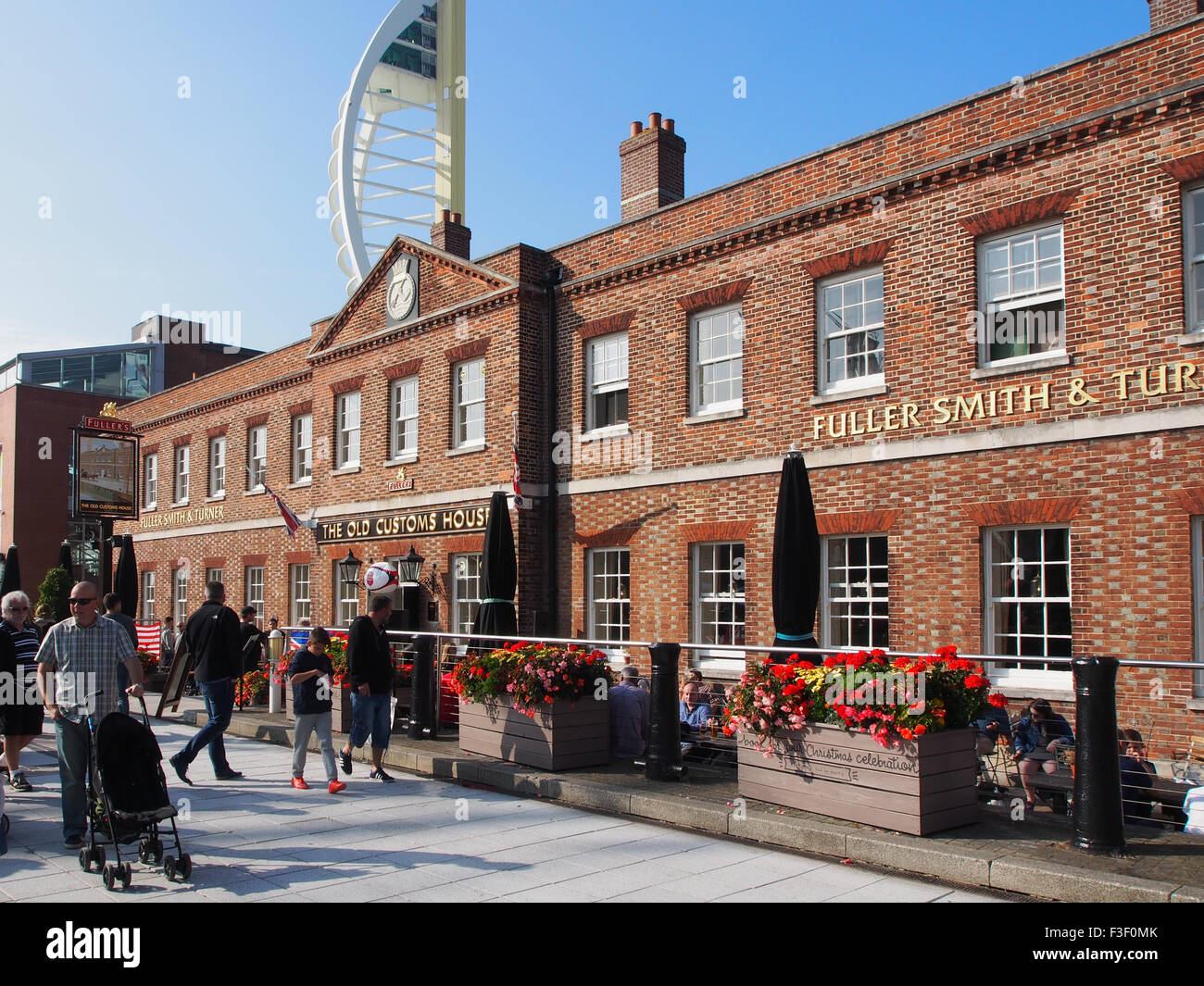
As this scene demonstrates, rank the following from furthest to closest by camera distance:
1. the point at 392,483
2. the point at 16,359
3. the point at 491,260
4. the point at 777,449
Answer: the point at 16,359, the point at 392,483, the point at 491,260, the point at 777,449

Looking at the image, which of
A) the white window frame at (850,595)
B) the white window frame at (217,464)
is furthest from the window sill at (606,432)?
the white window frame at (217,464)

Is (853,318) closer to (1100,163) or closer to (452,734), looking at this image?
(1100,163)

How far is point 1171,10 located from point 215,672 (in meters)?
13.0

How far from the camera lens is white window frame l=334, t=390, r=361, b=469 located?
22.3 meters

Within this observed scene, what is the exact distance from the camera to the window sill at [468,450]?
729 inches

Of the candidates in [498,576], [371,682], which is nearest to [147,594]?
[498,576]

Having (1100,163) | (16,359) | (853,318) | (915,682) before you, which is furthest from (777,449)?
(16,359)

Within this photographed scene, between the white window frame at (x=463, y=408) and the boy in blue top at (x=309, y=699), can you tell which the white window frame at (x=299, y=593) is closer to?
the white window frame at (x=463, y=408)

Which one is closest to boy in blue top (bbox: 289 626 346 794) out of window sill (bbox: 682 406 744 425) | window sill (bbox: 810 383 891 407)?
window sill (bbox: 682 406 744 425)

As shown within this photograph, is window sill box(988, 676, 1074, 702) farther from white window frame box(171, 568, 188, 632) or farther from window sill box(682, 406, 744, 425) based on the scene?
white window frame box(171, 568, 188, 632)

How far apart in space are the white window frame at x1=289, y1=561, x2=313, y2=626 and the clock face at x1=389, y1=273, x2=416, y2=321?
262 inches

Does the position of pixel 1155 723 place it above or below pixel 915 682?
below

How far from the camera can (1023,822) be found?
25.0 ft

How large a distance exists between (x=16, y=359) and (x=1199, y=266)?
55835mm
